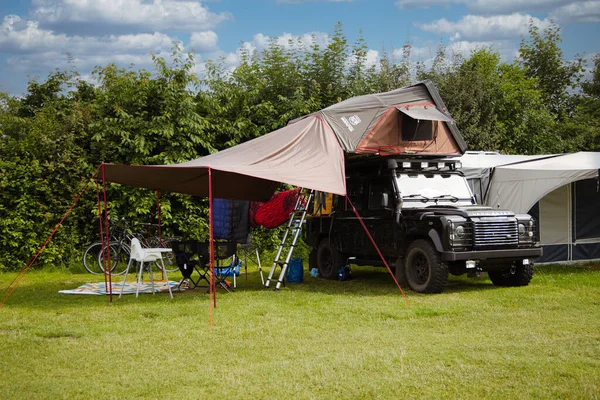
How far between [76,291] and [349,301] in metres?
4.44

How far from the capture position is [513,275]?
1062 cm

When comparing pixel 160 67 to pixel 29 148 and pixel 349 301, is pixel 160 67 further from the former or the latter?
pixel 349 301

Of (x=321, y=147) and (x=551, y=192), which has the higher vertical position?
(x=321, y=147)

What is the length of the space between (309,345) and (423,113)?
566 cm

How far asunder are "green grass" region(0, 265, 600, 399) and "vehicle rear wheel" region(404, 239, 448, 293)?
0.23 meters

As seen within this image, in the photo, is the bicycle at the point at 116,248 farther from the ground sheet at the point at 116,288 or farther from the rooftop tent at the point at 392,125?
the rooftop tent at the point at 392,125

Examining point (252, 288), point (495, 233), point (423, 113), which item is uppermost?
point (423, 113)

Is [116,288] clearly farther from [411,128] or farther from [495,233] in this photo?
[495,233]

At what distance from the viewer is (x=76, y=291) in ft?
35.6

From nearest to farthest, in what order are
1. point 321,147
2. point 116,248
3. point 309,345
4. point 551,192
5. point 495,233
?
point 309,345 < point 495,233 < point 321,147 < point 551,192 < point 116,248

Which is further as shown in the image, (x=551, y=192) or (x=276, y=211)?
(x=551, y=192)

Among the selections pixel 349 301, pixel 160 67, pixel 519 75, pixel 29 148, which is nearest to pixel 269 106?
pixel 160 67

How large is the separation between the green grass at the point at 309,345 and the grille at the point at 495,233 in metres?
0.73

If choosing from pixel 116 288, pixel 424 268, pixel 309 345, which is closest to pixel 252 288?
pixel 116 288
